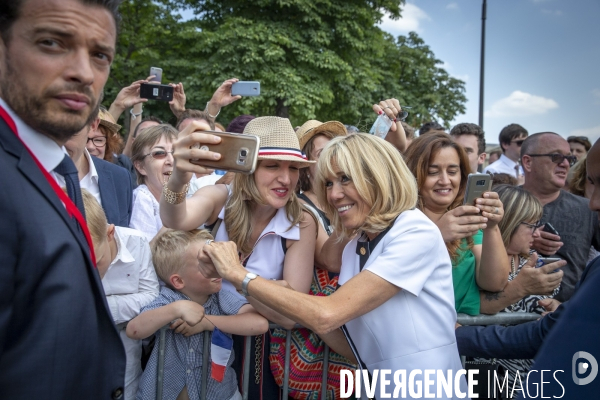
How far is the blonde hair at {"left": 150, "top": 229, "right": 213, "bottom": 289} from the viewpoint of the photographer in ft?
8.73

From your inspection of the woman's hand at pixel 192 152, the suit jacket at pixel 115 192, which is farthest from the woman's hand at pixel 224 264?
the suit jacket at pixel 115 192

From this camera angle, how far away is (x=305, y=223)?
2.76 meters

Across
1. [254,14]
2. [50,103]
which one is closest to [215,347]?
[50,103]

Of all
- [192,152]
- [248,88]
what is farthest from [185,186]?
[248,88]

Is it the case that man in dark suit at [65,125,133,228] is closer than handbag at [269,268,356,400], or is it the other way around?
handbag at [269,268,356,400]

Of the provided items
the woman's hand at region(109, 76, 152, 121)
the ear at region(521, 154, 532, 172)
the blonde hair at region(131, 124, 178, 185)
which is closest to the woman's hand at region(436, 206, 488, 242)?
the ear at region(521, 154, 532, 172)

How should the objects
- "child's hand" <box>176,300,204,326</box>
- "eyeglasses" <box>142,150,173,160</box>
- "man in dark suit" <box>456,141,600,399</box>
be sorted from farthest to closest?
1. "eyeglasses" <box>142,150,173,160</box>
2. "child's hand" <box>176,300,204,326</box>
3. "man in dark suit" <box>456,141,600,399</box>

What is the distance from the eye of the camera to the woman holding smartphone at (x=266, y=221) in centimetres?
261

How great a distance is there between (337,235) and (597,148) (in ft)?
4.48

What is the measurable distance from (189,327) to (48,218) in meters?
1.42

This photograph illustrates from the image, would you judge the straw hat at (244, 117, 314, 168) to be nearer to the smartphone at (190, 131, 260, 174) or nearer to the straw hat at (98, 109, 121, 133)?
the smartphone at (190, 131, 260, 174)

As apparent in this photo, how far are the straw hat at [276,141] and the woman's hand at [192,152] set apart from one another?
1.51 ft

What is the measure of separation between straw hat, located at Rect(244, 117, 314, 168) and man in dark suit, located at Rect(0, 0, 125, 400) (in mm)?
1291

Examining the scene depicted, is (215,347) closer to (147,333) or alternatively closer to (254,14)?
(147,333)
